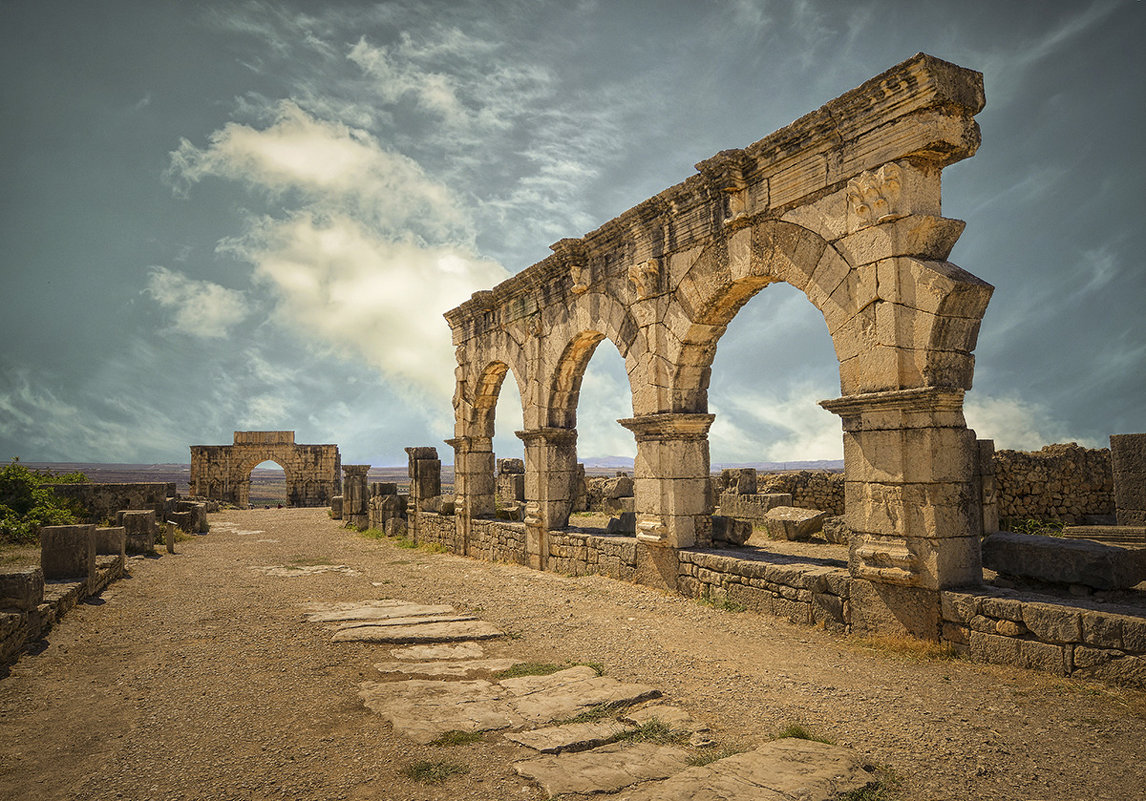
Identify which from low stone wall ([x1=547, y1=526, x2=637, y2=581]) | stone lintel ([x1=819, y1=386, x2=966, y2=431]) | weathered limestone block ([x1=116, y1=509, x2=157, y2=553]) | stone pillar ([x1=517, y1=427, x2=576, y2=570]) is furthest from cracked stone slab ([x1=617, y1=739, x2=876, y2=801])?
weathered limestone block ([x1=116, y1=509, x2=157, y2=553])

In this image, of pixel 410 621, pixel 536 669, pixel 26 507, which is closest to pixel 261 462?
pixel 26 507

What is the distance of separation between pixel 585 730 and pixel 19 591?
5251mm

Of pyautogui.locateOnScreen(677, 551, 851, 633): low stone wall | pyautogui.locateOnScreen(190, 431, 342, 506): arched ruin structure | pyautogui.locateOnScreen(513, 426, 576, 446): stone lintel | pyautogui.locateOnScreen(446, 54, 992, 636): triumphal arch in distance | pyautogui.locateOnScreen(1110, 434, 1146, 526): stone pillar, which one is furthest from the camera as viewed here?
pyautogui.locateOnScreen(190, 431, 342, 506): arched ruin structure

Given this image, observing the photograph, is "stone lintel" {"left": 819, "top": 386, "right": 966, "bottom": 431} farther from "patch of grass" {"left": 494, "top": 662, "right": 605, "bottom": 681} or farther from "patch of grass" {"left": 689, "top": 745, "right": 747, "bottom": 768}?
"patch of grass" {"left": 689, "top": 745, "right": 747, "bottom": 768}

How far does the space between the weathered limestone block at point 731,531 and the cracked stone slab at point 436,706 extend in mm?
4562

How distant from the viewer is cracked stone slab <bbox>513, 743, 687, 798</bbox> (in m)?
3.12

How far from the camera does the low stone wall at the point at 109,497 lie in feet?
46.9

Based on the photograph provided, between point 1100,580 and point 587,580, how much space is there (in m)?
5.63

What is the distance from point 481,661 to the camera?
5.41 m

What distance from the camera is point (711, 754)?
11.4ft

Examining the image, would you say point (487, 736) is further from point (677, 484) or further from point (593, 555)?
point (593, 555)

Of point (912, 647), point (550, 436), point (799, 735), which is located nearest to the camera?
point (799, 735)

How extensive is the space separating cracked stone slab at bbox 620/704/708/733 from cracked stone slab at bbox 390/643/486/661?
6.09 feet

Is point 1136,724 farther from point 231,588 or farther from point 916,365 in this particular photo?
point 231,588
